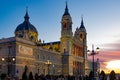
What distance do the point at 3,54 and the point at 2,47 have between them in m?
1.83

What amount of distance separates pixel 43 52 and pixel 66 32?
16.2 m

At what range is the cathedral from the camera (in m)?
57.2

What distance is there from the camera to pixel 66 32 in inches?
3305

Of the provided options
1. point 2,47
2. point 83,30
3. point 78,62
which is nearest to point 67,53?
point 78,62

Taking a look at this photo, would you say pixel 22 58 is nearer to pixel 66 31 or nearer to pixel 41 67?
pixel 41 67

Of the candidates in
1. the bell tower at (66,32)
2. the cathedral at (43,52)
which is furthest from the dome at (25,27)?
the bell tower at (66,32)

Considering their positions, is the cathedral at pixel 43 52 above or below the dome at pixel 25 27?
below

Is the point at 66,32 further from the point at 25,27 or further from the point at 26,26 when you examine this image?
the point at 25,27

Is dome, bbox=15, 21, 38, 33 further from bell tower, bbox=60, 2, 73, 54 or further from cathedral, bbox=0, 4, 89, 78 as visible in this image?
bell tower, bbox=60, 2, 73, 54

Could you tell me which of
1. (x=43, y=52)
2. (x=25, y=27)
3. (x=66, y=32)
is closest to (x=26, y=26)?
(x=25, y=27)

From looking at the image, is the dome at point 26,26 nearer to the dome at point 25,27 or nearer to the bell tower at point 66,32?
the dome at point 25,27

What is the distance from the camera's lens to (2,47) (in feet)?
194

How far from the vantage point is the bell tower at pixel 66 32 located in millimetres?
82938

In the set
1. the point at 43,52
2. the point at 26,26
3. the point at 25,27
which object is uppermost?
the point at 26,26
